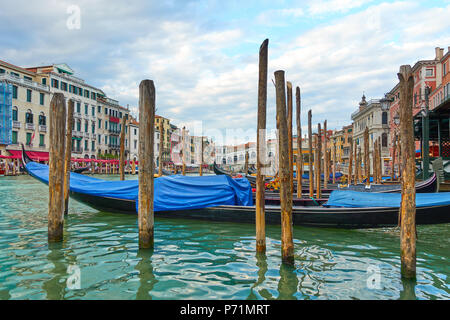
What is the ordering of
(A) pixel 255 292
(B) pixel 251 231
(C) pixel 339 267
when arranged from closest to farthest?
(A) pixel 255 292 < (C) pixel 339 267 < (B) pixel 251 231

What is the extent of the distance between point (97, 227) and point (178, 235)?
1871mm

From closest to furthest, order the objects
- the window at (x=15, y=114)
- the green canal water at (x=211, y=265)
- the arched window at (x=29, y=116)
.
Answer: the green canal water at (x=211, y=265)
the window at (x=15, y=114)
the arched window at (x=29, y=116)

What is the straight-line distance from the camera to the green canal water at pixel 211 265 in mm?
3477

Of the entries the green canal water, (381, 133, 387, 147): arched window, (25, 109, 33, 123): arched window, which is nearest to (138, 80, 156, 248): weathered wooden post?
the green canal water

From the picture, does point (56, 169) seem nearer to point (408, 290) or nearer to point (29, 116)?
point (408, 290)

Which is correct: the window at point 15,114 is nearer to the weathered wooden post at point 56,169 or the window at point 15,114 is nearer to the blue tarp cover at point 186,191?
the blue tarp cover at point 186,191

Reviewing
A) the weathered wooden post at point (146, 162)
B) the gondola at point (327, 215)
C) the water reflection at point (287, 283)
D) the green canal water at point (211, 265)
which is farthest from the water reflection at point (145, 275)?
the gondola at point (327, 215)

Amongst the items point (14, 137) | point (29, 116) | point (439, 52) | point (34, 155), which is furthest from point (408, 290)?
point (29, 116)

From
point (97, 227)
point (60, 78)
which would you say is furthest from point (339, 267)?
point (60, 78)

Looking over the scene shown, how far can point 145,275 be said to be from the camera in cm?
393

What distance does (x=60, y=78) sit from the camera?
111 feet

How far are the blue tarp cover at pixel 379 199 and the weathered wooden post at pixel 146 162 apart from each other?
4.31 metres

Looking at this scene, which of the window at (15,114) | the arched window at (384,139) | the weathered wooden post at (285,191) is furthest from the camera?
the arched window at (384,139)
